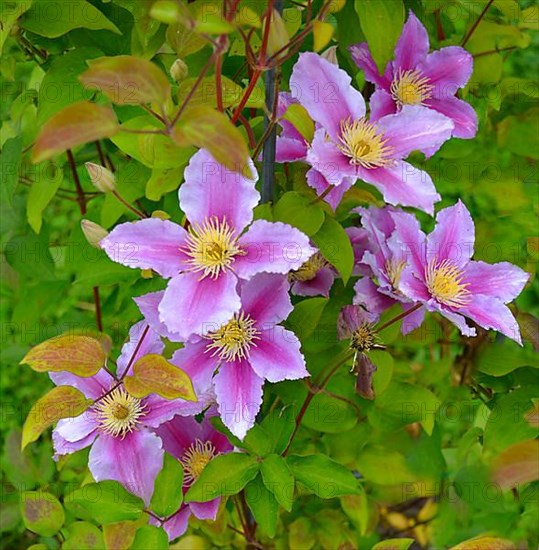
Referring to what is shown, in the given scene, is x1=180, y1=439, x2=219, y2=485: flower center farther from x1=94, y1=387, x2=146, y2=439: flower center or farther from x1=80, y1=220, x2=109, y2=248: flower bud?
x1=80, y1=220, x2=109, y2=248: flower bud

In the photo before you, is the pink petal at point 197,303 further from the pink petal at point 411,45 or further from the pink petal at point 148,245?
the pink petal at point 411,45

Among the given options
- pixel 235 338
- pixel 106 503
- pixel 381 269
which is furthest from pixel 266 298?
pixel 106 503

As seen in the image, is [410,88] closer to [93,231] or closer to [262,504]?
[93,231]

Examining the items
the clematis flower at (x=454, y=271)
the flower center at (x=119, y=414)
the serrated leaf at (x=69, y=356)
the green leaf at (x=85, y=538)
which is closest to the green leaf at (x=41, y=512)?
the green leaf at (x=85, y=538)

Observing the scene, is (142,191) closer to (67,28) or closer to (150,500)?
(67,28)

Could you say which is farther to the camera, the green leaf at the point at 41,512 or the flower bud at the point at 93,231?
the green leaf at the point at 41,512

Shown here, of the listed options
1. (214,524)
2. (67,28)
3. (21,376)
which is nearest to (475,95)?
(67,28)
